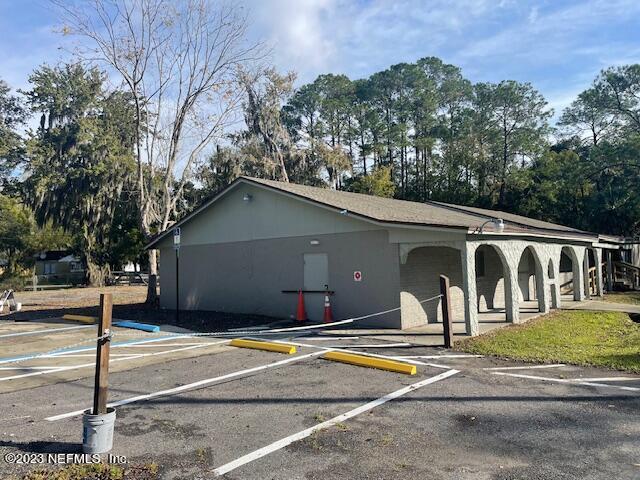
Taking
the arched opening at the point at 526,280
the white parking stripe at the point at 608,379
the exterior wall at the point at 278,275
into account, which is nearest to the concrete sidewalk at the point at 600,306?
the arched opening at the point at 526,280

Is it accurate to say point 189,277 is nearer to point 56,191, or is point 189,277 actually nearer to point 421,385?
point 421,385

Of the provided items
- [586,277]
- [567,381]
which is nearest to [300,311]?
[567,381]

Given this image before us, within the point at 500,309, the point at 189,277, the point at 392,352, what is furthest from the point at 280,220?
the point at 500,309

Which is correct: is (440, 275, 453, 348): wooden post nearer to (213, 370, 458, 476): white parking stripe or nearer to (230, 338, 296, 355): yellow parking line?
(213, 370, 458, 476): white parking stripe

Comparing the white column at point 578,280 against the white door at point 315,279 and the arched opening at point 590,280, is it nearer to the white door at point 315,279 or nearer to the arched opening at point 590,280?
the arched opening at point 590,280

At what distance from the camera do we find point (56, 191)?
36062mm

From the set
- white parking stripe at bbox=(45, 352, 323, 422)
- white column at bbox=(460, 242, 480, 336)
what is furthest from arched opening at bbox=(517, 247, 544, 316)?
white parking stripe at bbox=(45, 352, 323, 422)

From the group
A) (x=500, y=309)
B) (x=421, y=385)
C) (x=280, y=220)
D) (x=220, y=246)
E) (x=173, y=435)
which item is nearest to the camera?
(x=173, y=435)

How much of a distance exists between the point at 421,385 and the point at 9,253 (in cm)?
3947

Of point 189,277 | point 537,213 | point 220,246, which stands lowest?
point 189,277

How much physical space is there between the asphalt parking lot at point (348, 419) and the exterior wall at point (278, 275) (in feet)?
11.6

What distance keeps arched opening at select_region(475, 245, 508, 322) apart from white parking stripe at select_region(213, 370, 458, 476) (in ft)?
26.5

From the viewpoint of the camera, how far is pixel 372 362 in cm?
766

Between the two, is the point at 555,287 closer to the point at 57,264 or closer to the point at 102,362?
the point at 102,362
